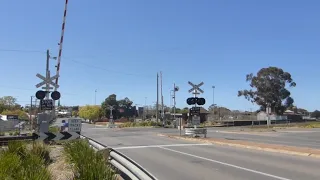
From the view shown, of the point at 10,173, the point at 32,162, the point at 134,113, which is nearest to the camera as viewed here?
the point at 10,173

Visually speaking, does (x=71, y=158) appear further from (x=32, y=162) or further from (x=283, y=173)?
(x=283, y=173)

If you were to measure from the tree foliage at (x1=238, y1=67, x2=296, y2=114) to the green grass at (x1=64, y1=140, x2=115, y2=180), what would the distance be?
3970 inches

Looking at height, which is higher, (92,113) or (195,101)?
(92,113)

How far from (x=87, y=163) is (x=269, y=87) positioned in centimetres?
10479

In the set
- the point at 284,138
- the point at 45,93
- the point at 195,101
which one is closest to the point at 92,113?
the point at 284,138

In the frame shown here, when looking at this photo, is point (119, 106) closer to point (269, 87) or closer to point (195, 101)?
point (269, 87)

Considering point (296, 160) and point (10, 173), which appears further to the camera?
point (296, 160)

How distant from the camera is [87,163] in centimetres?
982

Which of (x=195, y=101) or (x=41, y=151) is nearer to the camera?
(x=41, y=151)

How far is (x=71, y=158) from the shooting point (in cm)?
1231

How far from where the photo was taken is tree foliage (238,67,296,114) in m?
110

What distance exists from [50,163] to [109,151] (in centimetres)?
339

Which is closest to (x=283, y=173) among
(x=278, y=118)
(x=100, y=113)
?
(x=278, y=118)

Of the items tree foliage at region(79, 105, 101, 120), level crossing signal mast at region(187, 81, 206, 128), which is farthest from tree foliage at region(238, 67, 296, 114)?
level crossing signal mast at region(187, 81, 206, 128)
